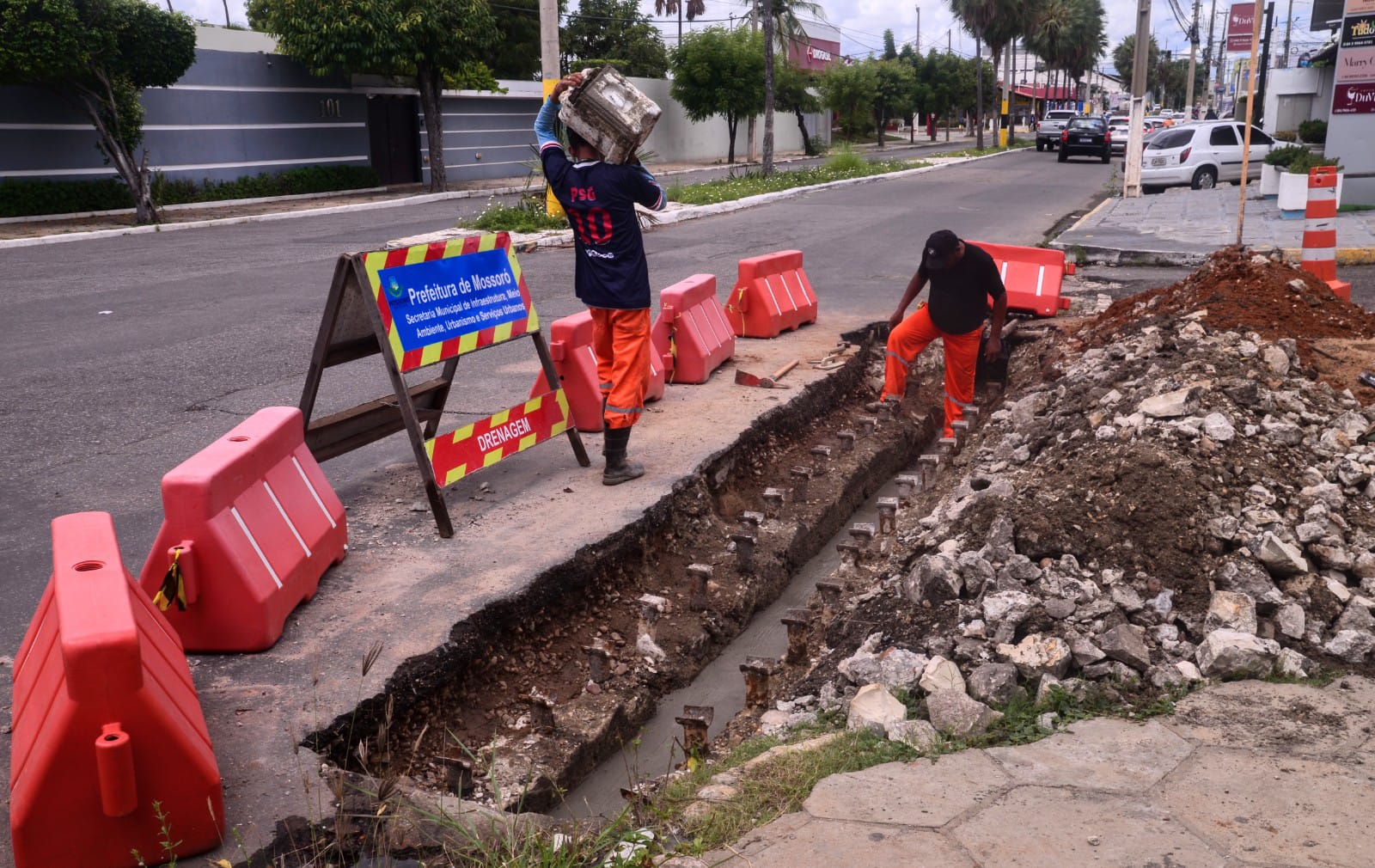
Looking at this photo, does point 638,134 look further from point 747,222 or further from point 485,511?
point 747,222

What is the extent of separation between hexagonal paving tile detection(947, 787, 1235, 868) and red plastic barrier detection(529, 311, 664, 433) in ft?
12.6

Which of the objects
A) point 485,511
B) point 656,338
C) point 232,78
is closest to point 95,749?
point 485,511

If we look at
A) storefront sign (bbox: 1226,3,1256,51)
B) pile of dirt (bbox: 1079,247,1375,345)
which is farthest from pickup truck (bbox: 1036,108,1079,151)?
pile of dirt (bbox: 1079,247,1375,345)

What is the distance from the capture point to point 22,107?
21.1 metres

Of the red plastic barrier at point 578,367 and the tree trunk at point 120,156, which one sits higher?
the tree trunk at point 120,156

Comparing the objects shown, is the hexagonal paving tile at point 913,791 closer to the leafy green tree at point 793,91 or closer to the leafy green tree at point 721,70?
the leafy green tree at point 721,70

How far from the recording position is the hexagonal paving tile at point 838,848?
2.73 meters

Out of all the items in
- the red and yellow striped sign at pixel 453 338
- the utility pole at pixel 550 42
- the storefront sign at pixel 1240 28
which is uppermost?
the storefront sign at pixel 1240 28

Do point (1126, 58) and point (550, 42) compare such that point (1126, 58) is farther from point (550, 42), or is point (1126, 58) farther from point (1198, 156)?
point (550, 42)

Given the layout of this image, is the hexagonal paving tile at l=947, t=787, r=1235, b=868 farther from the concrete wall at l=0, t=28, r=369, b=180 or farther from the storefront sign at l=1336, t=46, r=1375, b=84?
the concrete wall at l=0, t=28, r=369, b=180

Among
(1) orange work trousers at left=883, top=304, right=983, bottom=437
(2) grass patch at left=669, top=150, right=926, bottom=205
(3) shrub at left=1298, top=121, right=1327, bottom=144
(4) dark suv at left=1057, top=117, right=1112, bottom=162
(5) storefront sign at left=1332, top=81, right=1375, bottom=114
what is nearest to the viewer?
(1) orange work trousers at left=883, top=304, right=983, bottom=437

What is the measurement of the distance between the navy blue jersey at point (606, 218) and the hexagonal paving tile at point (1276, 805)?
11.0 ft

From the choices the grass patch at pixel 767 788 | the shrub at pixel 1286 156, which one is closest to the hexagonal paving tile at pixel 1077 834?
the grass patch at pixel 767 788

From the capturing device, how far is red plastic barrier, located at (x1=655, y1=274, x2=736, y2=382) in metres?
Answer: 7.75
